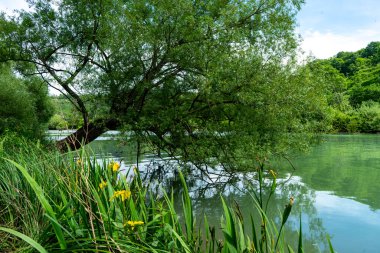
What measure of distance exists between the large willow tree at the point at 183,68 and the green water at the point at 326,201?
107 centimetres

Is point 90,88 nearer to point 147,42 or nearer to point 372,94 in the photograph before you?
point 147,42

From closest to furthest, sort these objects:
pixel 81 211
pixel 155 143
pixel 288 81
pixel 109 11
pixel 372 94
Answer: pixel 81 211
pixel 288 81
pixel 109 11
pixel 155 143
pixel 372 94

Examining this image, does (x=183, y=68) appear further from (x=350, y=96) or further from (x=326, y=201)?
(x=350, y=96)

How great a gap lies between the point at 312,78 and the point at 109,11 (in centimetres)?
465

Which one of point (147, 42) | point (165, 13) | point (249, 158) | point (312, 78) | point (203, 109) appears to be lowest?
point (249, 158)

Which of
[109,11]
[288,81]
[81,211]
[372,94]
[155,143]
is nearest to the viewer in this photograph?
[81,211]

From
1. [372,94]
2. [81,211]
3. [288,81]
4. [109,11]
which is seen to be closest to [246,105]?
[288,81]

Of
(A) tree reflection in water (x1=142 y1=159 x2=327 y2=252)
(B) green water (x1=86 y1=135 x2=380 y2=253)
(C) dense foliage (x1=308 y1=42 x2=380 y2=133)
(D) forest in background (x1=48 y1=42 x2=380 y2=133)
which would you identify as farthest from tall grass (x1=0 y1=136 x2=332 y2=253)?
(C) dense foliage (x1=308 y1=42 x2=380 y2=133)

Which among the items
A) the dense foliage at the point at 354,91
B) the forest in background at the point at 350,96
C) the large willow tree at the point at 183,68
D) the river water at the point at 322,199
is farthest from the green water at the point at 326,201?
the dense foliage at the point at 354,91

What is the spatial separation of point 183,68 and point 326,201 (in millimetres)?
4103

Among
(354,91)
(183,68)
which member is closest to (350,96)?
(354,91)

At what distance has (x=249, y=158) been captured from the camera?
24.9 ft

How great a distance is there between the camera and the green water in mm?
5402

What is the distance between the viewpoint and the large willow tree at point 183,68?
725 centimetres
